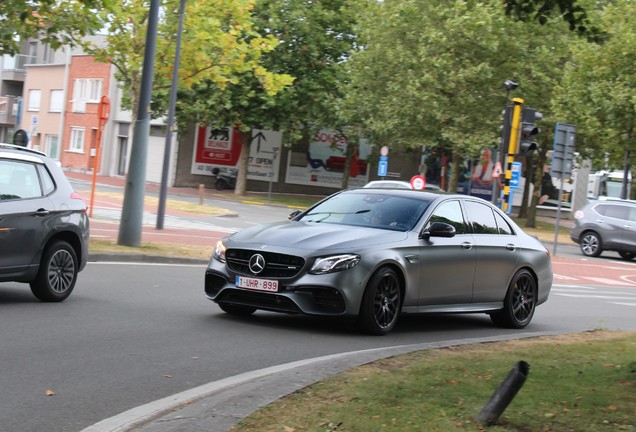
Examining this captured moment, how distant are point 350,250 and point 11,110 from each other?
2997 inches

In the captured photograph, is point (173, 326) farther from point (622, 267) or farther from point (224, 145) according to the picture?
point (224, 145)

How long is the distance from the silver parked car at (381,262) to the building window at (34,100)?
66944mm

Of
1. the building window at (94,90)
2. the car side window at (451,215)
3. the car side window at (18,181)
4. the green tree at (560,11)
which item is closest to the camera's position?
the green tree at (560,11)

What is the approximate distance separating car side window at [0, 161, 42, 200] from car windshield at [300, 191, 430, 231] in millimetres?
2979

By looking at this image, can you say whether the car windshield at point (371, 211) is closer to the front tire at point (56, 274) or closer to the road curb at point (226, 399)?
the front tire at point (56, 274)

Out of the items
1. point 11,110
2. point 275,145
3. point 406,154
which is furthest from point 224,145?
point 11,110

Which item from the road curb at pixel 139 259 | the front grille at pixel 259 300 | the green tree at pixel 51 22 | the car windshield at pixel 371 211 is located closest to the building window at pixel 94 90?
the green tree at pixel 51 22

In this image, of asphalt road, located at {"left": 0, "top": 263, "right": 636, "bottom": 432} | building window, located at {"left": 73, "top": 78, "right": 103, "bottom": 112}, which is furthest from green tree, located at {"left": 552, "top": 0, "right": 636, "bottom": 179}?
building window, located at {"left": 73, "top": 78, "right": 103, "bottom": 112}

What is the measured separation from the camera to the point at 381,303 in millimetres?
11008

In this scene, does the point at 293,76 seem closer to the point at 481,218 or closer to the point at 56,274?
the point at 481,218

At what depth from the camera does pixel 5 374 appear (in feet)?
24.8

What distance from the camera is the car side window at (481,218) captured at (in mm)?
12617

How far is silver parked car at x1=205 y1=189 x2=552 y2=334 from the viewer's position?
1059 cm

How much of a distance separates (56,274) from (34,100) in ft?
223
